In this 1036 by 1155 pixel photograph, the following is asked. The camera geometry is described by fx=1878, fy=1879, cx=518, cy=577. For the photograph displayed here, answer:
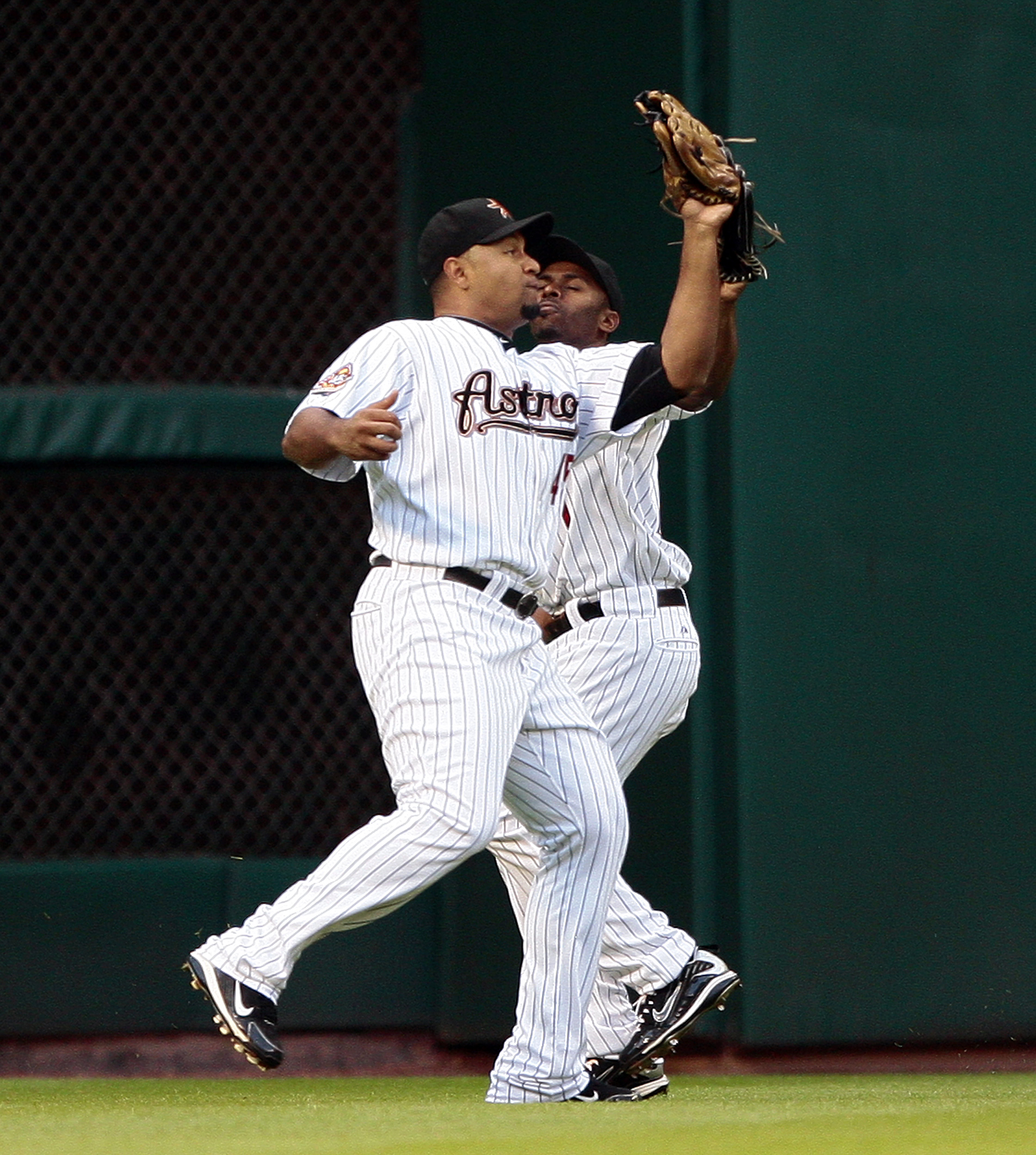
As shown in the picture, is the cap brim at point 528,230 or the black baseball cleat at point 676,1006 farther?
the black baseball cleat at point 676,1006

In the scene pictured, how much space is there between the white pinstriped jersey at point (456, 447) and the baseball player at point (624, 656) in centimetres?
45

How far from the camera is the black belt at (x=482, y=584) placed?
3.51 m

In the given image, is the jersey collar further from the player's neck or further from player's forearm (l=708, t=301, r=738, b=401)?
player's forearm (l=708, t=301, r=738, b=401)

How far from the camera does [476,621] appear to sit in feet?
11.4

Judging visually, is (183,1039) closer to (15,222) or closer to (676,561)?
(676,561)

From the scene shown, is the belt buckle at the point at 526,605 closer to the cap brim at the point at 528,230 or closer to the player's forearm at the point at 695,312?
the player's forearm at the point at 695,312

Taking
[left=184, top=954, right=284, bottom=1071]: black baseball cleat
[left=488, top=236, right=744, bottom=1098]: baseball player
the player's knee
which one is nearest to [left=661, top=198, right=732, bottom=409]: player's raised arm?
[left=488, top=236, right=744, bottom=1098]: baseball player

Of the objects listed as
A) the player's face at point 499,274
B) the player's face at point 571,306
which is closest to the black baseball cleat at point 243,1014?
the player's face at point 499,274

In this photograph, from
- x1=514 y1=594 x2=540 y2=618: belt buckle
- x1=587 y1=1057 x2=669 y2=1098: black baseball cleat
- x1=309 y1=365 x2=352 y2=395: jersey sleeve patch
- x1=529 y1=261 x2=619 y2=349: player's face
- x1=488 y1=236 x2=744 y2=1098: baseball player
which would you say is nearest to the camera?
x1=309 y1=365 x2=352 y2=395: jersey sleeve patch

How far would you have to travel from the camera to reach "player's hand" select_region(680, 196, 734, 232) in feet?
11.7

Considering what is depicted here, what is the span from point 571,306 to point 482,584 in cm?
117

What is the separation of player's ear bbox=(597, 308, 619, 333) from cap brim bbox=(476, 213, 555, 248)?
25.8 inches

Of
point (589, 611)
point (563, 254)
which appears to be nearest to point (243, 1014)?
point (589, 611)

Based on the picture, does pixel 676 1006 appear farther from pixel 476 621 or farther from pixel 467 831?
pixel 476 621
